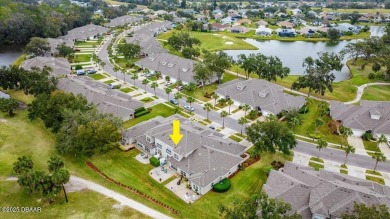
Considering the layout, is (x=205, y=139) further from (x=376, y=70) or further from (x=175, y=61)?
(x=376, y=70)

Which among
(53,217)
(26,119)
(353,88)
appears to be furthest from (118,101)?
(353,88)

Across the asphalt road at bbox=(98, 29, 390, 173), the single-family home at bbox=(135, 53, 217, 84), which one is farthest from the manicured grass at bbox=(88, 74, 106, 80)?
the asphalt road at bbox=(98, 29, 390, 173)

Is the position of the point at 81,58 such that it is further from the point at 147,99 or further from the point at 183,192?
the point at 183,192

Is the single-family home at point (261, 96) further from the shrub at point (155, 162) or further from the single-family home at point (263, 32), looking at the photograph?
the single-family home at point (263, 32)

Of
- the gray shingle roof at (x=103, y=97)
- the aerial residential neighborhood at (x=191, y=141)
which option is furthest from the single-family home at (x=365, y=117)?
the gray shingle roof at (x=103, y=97)

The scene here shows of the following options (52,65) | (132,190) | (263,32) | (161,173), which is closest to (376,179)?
(161,173)

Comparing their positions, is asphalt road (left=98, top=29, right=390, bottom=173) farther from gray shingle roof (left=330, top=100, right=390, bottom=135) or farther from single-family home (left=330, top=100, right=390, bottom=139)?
gray shingle roof (left=330, top=100, right=390, bottom=135)
